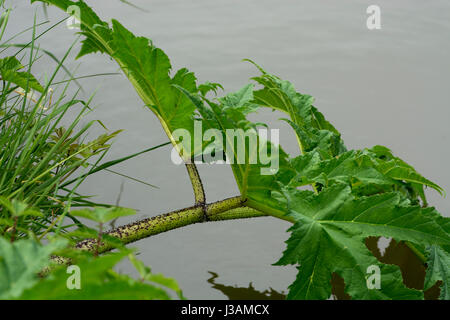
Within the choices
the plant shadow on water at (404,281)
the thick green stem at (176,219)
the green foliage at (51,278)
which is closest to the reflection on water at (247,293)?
the plant shadow on water at (404,281)

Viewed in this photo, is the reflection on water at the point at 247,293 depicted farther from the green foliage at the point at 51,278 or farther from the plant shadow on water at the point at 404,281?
the green foliage at the point at 51,278

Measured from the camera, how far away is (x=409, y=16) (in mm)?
Result: 3486

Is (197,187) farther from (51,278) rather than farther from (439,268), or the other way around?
(51,278)

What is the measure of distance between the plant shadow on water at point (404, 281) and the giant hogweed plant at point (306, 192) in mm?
256

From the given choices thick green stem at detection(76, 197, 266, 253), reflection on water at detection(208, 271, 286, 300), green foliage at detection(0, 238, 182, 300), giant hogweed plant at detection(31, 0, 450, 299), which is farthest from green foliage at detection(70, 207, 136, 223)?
reflection on water at detection(208, 271, 286, 300)

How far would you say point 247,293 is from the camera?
1.68m

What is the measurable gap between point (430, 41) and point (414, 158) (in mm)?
1181

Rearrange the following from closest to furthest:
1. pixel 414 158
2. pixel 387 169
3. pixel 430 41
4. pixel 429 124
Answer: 1. pixel 387 169
2. pixel 414 158
3. pixel 429 124
4. pixel 430 41

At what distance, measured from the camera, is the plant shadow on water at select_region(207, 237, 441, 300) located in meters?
1.67

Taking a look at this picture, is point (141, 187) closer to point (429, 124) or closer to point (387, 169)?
point (387, 169)

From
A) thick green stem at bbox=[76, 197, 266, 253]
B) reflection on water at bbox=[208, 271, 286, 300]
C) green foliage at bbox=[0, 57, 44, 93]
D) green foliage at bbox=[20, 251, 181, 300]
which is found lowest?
reflection on water at bbox=[208, 271, 286, 300]

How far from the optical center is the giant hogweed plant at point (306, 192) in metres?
1.17

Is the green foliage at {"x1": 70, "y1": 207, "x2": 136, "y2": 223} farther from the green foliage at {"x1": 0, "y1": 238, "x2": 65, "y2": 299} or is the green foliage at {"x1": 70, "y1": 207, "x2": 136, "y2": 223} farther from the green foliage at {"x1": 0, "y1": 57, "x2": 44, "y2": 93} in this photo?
the green foliage at {"x1": 0, "y1": 57, "x2": 44, "y2": 93}

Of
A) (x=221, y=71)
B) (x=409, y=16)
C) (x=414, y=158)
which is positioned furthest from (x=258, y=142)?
(x=409, y=16)
